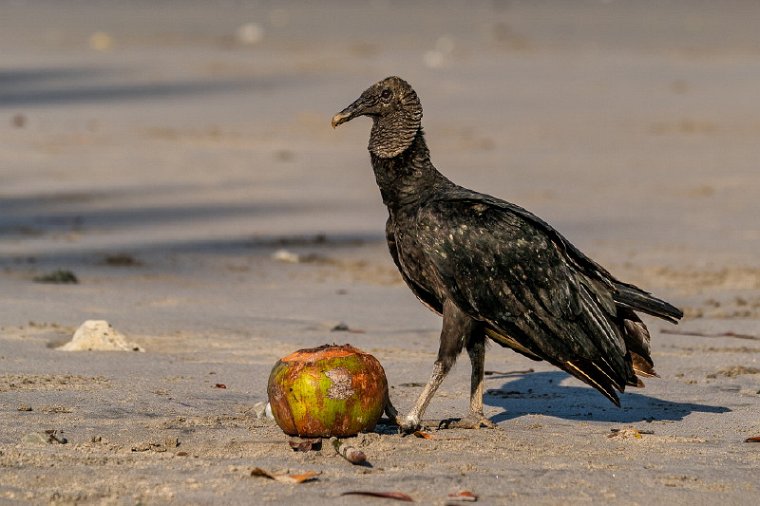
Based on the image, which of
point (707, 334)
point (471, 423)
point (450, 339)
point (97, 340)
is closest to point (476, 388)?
point (471, 423)

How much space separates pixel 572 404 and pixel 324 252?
5.32m

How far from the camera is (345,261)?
1261 cm

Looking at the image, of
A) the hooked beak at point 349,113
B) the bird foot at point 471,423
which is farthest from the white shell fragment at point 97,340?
the bird foot at point 471,423

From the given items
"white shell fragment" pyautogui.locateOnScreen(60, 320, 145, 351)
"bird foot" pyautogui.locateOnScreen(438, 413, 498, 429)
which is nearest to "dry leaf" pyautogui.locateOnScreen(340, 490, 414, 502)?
"bird foot" pyautogui.locateOnScreen(438, 413, 498, 429)

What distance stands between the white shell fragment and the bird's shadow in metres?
2.25

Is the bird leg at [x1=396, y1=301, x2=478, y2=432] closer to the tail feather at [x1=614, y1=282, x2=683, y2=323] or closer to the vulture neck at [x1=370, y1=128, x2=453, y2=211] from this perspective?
the vulture neck at [x1=370, y1=128, x2=453, y2=211]

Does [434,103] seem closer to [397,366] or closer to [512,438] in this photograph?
[397,366]

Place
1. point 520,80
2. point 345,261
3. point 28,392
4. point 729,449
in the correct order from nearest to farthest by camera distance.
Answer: point 729,449 → point 28,392 → point 345,261 → point 520,80

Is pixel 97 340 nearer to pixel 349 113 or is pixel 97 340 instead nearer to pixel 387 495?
pixel 349 113

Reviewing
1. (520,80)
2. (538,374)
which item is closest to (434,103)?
(520,80)

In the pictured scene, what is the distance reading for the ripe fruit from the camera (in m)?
6.63

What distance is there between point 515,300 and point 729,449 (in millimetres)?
1222

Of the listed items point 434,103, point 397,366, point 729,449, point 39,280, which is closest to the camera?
point 729,449

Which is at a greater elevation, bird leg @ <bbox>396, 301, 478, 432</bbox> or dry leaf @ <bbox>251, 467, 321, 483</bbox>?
bird leg @ <bbox>396, 301, 478, 432</bbox>
